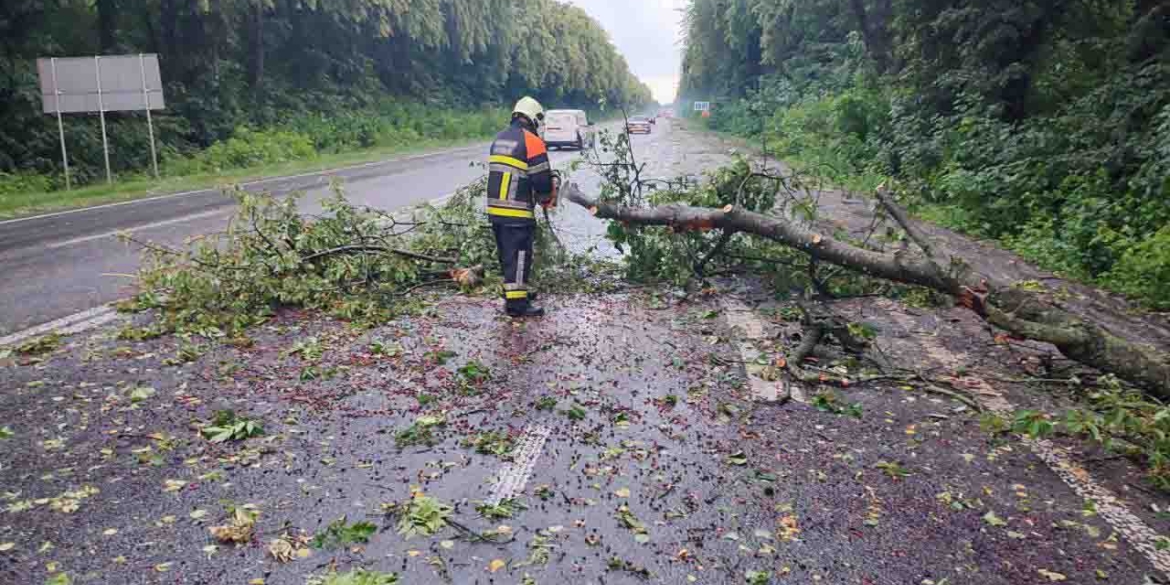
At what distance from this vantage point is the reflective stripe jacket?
663cm

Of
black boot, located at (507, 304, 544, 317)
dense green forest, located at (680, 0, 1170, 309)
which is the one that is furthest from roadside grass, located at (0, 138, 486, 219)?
dense green forest, located at (680, 0, 1170, 309)

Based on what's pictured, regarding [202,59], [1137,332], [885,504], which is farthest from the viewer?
[202,59]

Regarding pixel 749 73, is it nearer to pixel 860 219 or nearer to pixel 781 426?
pixel 860 219

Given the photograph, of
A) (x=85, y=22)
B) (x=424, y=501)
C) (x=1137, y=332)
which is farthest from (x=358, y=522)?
(x=85, y=22)

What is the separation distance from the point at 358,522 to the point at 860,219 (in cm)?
1013

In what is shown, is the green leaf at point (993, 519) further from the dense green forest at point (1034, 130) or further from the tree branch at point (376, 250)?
the tree branch at point (376, 250)

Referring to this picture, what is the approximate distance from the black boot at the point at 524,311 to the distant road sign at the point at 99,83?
1435cm

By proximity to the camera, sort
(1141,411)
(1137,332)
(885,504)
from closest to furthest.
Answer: (885,504) < (1141,411) < (1137,332)

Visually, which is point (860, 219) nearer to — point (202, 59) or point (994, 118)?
point (994, 118)

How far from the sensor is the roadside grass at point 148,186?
45.4ft

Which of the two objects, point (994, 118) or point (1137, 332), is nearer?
point (1137, 332)

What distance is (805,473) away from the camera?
384 cm

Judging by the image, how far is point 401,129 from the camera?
3578cm

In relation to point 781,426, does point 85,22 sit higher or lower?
higher
